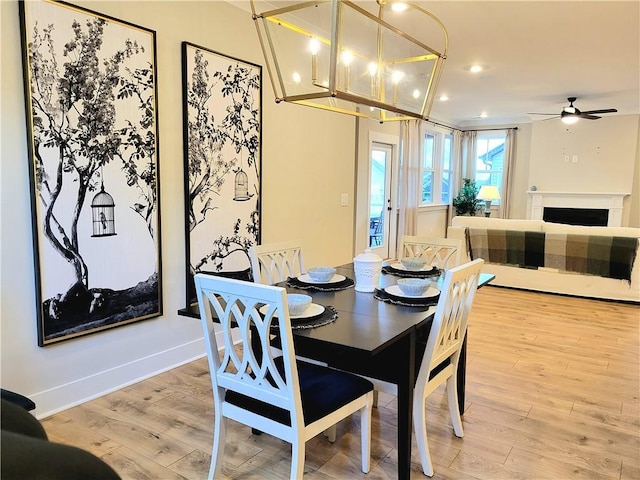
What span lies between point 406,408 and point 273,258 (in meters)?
1.30

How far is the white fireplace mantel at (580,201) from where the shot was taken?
823 centimetres

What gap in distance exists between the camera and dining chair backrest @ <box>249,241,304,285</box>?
2.72 m

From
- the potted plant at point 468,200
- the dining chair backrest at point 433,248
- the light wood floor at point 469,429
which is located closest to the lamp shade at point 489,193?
the potted plant at point 468,200

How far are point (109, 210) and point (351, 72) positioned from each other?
5.18ft

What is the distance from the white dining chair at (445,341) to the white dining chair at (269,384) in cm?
23

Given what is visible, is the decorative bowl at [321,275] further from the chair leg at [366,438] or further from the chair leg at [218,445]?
the chair leg at [218,445]

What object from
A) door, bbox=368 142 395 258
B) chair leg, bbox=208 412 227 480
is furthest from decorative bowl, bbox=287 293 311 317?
door, bbox=368 142 395 258

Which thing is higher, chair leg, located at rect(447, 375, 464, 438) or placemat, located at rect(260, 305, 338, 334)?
placemat, located at rect(260, 305, 338, 334)

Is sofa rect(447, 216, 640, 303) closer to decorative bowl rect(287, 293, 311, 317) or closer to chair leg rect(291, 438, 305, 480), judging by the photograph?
decorative bowl rect(287, 293, 311, 317)

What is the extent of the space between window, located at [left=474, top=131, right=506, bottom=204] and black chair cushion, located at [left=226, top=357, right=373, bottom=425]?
8.60 m

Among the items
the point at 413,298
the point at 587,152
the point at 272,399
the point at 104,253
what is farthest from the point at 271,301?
the point at 587,152

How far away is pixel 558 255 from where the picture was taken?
5109 millimetres

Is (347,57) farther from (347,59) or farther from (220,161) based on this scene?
(220,161)

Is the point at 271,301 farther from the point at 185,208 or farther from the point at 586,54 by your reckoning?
the point at 586,54
